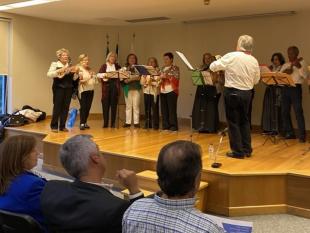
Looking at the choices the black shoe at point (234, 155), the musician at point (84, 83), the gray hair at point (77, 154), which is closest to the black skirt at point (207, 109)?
the musician at point (84, 83)

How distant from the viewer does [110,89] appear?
7215 millimetres

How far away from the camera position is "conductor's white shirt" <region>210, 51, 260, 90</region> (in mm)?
4426

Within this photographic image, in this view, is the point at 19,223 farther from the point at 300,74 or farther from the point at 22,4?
the point at 22,4

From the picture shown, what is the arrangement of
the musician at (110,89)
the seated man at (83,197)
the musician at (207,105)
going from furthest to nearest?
the musician at (110,89), the musician at (207,105), the seated man at (83,197)

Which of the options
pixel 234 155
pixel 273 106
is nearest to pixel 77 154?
pixel 234 155

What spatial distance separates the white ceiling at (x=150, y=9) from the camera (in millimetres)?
6414

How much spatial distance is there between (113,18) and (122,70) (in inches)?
64.3

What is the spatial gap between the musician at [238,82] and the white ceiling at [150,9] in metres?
2.02

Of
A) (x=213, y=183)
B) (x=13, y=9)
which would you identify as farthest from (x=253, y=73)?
(x=13, y=9)

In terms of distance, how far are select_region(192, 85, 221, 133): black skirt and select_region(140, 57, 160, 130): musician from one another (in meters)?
0.72

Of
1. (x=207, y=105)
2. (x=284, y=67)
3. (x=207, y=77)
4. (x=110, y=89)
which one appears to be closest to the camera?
(x=207, y=77)

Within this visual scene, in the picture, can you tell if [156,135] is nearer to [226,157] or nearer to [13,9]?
[226,157]

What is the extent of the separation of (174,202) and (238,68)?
10.7 ft

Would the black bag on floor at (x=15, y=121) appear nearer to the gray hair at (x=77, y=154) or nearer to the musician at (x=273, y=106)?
the musician at (x=273, y=106)
